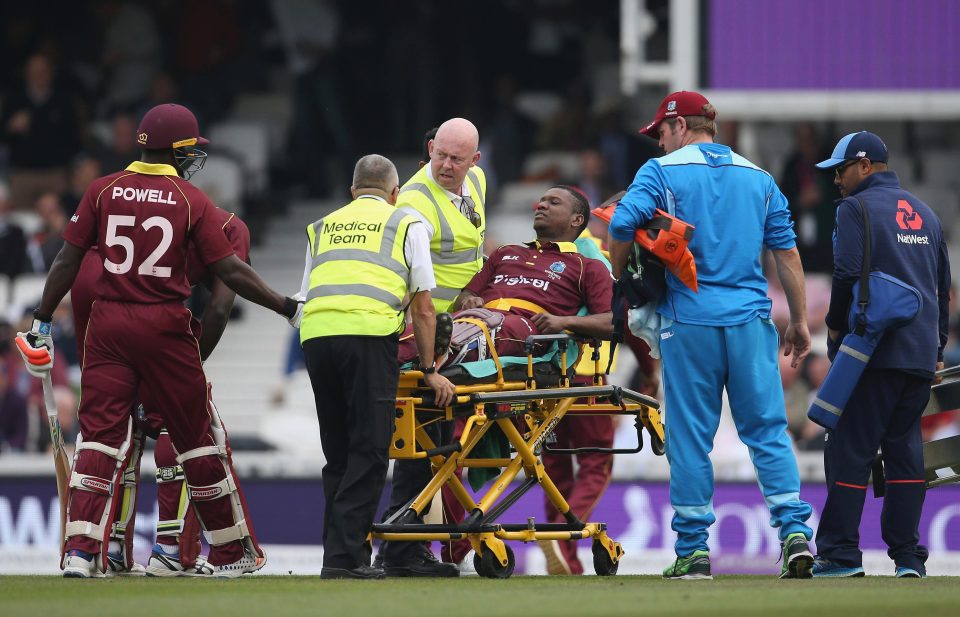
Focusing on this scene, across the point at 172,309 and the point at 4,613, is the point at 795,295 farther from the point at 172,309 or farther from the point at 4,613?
the point at 4,613

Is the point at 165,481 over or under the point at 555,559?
over

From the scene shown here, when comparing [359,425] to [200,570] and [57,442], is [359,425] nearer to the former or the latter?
[200,570]

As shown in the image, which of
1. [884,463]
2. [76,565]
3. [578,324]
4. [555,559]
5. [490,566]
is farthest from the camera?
[555,559]

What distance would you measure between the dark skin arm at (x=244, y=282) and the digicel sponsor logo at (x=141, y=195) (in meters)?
0.42

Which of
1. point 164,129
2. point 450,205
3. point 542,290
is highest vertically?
point 164,129

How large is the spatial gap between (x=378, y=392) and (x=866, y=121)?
11.0 m

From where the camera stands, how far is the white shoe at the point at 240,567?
30.0ft

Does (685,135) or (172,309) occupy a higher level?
(685,135)

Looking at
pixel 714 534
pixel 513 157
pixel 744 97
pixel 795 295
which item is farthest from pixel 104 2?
pixel 795 295

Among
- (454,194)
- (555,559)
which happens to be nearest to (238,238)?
(454,194)

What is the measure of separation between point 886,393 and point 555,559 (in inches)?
117

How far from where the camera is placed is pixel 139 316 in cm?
866

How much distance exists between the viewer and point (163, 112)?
8.88 meters

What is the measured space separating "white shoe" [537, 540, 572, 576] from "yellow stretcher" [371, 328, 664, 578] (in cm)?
138
